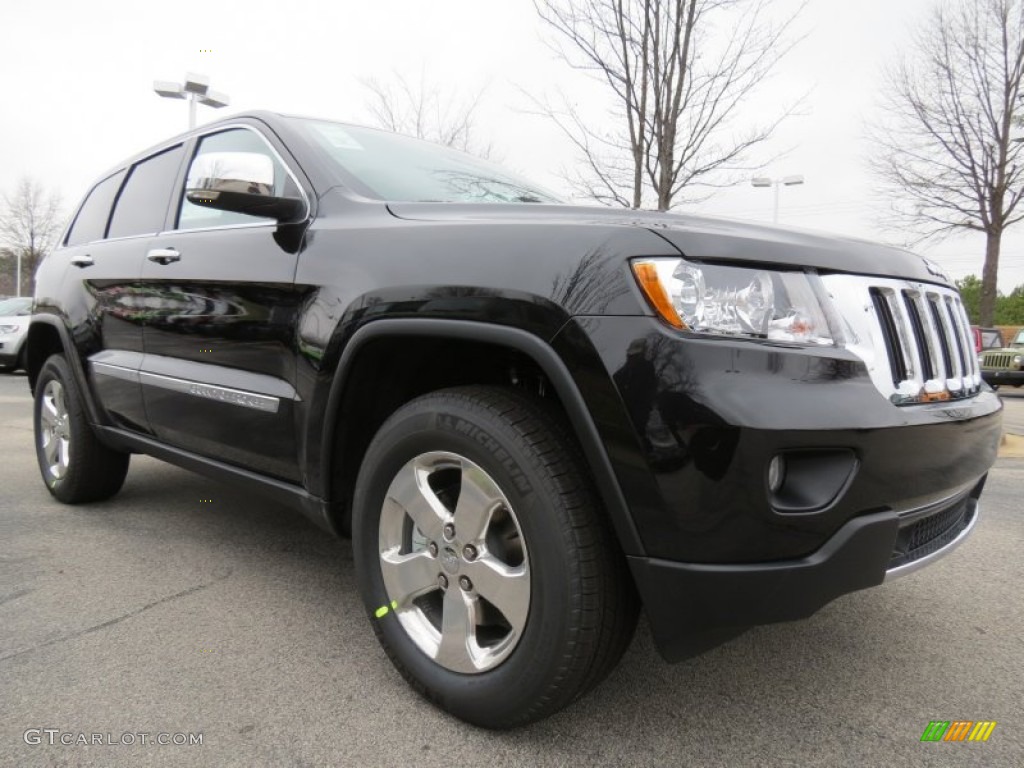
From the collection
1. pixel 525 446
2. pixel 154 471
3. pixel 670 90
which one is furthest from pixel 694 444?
pixel 670 90

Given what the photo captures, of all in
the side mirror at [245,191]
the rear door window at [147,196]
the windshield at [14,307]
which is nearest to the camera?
the side mirror at [245,191]

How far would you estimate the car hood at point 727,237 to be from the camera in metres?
1.54

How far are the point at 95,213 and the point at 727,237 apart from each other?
11.9 feet

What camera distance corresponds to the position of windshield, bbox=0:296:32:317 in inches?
517

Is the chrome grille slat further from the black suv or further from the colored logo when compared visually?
the colored logo

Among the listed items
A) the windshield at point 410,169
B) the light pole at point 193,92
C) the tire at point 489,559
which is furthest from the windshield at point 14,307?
the tire at point 489,559

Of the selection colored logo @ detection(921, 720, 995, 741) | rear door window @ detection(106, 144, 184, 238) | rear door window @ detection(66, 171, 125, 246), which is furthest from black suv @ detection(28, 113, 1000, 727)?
rear door window @ detection(66, 171, 125, 246)

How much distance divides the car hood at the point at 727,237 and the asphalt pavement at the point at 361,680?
1.13 metres

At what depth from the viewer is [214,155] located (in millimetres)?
2746

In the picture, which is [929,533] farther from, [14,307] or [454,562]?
[14,307]

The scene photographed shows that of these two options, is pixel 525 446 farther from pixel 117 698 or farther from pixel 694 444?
pixel 117 698

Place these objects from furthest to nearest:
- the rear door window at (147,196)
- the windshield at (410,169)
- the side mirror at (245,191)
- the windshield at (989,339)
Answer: the windshield at (989,339), the rear door window at (147,196), the windshield at (410,169), the side mirror at (245,191)

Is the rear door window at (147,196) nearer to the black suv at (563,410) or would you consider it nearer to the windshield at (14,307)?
the black suv at (563,410)

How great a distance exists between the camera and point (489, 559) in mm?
1723
